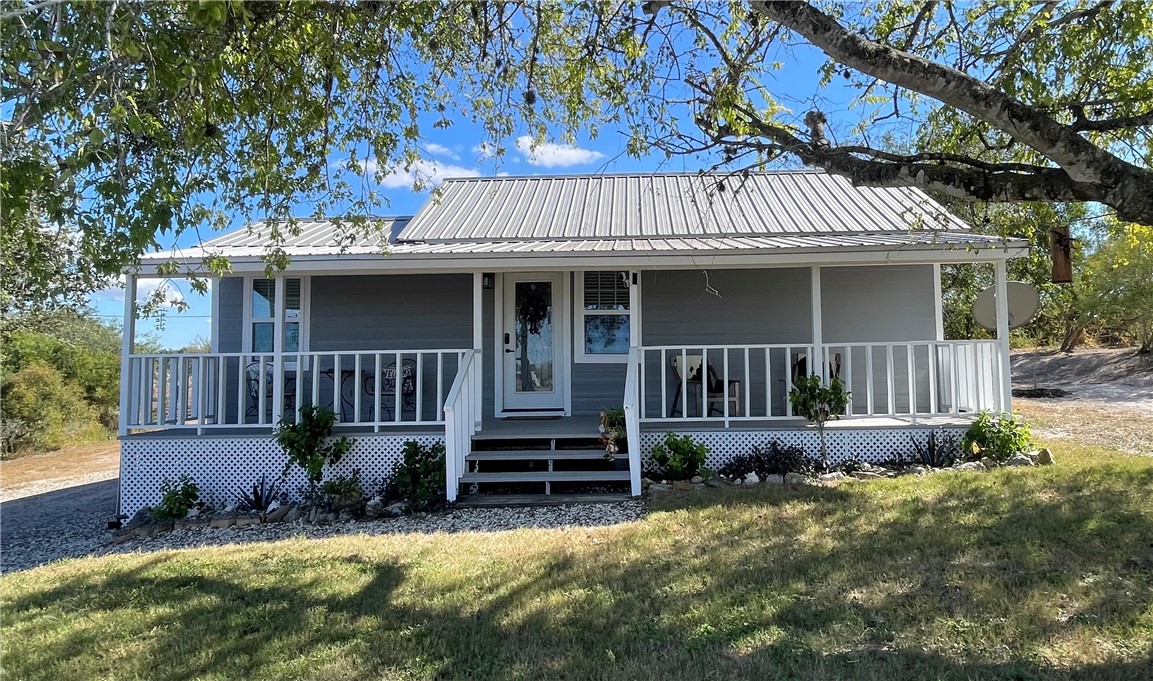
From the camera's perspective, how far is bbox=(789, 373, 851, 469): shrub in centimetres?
695

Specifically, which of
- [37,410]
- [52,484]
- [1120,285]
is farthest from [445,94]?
[1120,285]

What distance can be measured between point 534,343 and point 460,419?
2.34 meters

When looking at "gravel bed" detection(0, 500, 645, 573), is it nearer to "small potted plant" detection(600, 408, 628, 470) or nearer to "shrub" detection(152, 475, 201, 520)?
"shrub" detection(152, 475, 201, 520)

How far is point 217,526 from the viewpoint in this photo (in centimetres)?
652

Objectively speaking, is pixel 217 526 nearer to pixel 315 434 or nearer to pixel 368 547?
pixel 315 434

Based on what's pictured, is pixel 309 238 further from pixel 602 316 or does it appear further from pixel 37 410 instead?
pixel 37 410

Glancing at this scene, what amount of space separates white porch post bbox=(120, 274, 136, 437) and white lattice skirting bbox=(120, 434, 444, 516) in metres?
0.32

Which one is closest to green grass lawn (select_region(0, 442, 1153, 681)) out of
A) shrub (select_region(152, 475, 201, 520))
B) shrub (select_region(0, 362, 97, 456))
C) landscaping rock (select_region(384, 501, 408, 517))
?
landscaping rock (select_region(384, 501, 408, 517))

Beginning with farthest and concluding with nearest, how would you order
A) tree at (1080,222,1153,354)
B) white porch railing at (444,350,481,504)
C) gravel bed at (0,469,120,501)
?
tree at (1080,222,1153,354) < gravel bed at (0,469,120,501) < white porch railing at (444,350,481,504)

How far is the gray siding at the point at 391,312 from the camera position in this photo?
8867 millimetres

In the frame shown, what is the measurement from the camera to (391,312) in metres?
8.92

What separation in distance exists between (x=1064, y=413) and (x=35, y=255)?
1546 centimetres

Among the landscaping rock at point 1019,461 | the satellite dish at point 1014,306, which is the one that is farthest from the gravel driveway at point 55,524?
the satellite dish at point 1014,306

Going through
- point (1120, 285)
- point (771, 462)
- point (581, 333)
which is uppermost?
point (1120, 285)
